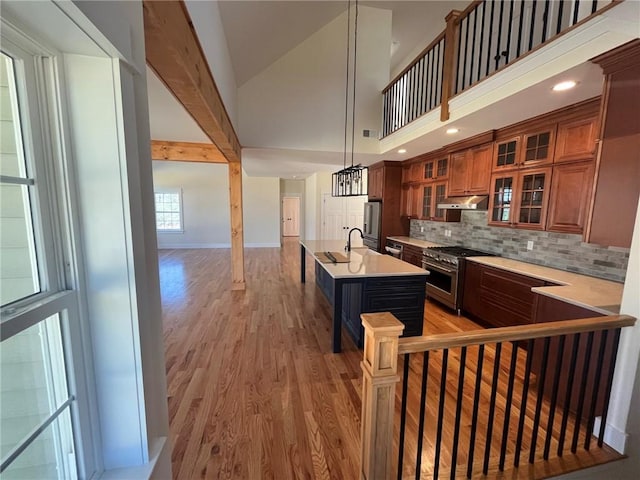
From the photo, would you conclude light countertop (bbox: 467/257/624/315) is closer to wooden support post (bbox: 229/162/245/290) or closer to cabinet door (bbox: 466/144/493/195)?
cabinet door (bbox: 466/144/493/195)

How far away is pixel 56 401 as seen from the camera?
81 cm

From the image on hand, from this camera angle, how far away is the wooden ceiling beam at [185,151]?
4.70 metres

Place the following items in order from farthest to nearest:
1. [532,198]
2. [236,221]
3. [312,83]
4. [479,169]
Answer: [236,221]
[312,83]
[479,169]
[532,198]

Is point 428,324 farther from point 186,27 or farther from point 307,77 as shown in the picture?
point 307,77

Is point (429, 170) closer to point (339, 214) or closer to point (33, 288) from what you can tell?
point (339, 214)

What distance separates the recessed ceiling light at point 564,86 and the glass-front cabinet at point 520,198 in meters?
0.84

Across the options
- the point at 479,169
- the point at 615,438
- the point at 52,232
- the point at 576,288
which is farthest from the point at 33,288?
the point at 479,169

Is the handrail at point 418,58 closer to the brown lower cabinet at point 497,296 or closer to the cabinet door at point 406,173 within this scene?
the cabinet door at point 406,173

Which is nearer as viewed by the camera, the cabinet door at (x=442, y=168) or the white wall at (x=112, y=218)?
the white wall at (x=112, y=218)

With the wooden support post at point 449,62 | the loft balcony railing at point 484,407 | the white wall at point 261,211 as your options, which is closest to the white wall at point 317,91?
the wooden support post at point 449,62

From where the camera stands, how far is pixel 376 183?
572 cm

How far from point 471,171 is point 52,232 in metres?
4.21

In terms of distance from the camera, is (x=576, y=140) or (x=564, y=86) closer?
(x=564, y=86)

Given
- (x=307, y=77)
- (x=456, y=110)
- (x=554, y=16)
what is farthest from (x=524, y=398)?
(x=307, y=77)
